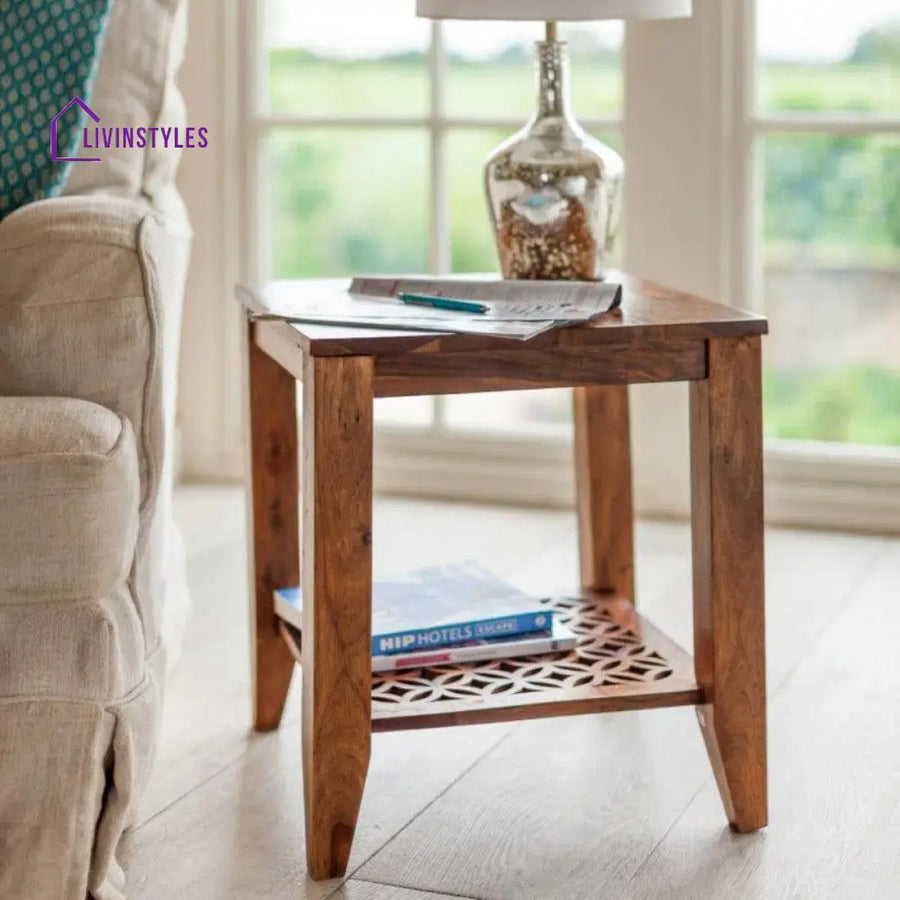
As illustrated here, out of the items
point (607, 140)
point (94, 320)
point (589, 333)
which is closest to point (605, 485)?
point (589, 333)

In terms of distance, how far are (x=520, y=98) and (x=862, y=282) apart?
0.68 meters

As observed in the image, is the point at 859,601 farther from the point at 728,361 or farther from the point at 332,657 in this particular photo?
the point at 332,657

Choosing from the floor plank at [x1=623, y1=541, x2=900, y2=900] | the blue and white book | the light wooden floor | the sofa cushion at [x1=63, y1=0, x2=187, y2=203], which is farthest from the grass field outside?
the blue and white book

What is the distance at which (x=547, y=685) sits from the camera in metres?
1.58

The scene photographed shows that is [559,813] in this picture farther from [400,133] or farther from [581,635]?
[400,133]

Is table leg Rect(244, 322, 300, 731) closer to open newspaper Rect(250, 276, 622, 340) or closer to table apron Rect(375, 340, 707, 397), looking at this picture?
open newspaper Rect(250, 276, 622, 340)

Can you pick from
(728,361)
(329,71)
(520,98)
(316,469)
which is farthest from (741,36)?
(316,469)

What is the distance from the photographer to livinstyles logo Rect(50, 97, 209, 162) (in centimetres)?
176

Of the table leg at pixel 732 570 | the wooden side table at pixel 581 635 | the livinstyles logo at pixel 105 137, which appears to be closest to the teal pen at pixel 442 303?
the wooden side table at pixel 581 635

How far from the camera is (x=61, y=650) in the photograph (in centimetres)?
138

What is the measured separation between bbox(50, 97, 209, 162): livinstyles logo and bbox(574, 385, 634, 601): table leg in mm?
564

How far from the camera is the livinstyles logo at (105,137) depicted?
1764 millimetres

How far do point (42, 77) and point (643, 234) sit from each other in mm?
1198

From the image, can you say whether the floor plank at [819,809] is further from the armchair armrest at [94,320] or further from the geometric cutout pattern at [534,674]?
the armchair armrest at [94,320]
